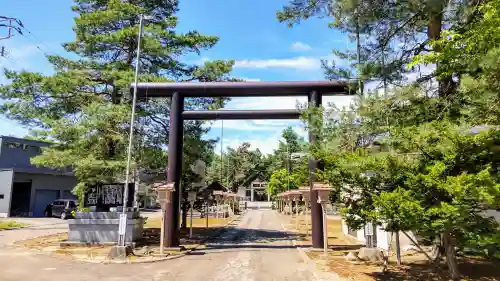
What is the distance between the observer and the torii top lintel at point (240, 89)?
15883 mm

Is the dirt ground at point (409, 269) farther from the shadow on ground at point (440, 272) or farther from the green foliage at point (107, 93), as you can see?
the green foliage at point (107, 93)

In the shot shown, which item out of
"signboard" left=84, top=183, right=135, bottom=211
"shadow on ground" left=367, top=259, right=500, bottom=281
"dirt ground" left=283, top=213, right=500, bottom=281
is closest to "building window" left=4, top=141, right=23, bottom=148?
"signboard" left=84, top=183, right=135, bottom=211

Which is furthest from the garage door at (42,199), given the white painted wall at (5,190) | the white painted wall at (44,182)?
the white painted wall at (5,190)

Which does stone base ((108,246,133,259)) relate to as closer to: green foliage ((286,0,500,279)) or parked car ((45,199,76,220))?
green foliage ((286,0,500,279))

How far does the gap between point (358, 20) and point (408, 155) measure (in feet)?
15.0

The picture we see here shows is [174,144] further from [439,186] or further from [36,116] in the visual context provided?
[439,186]

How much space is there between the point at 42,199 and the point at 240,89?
30277 mm

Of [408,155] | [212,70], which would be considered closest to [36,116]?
[212,70]

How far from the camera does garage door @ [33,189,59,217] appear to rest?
3656 cm

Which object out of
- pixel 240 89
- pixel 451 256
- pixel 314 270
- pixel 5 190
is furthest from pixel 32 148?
pixel 451 256

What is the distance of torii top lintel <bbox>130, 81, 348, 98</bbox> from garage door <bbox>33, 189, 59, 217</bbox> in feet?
88.1

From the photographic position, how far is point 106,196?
1786 cm

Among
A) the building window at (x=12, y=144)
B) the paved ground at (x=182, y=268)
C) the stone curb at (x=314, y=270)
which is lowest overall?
the paved ground at (x=182, y=268)

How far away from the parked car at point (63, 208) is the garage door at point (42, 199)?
1834 millimetres
